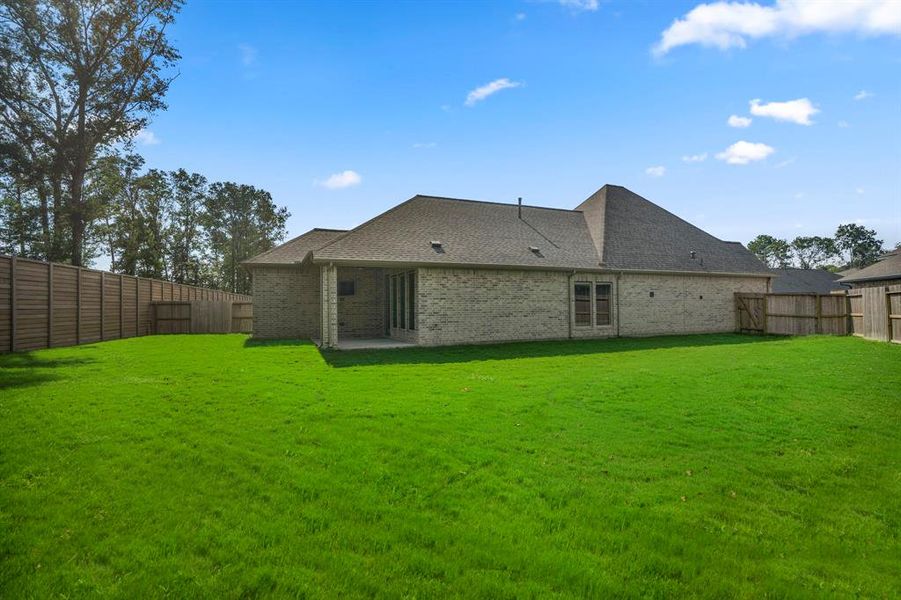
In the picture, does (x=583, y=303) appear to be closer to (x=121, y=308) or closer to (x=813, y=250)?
(x=121, y=308)

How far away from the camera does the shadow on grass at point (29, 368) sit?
8394 millimetres

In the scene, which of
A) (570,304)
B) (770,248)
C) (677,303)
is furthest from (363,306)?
(770,248)

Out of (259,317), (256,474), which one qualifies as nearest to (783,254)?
(259,317)

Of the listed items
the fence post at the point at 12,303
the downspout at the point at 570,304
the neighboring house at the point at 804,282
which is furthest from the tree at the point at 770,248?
the fence post at the point at 12,303

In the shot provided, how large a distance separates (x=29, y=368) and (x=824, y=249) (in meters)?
98.2

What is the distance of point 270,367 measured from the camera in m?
10.6

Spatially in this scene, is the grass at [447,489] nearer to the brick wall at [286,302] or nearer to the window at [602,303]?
the window at [602,303]

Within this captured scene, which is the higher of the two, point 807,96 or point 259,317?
Result: point 807,96

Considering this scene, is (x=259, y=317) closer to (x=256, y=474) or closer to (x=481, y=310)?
(x=481, y=310)

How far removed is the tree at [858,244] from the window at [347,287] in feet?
283

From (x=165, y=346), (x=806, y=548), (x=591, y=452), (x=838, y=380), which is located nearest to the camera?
(x=806, y=548)

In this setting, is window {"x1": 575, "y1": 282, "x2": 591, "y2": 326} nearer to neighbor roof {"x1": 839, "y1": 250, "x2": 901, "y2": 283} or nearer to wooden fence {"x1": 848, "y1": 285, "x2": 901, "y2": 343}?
wooden fence {"x1": 848, "y1": 285, "x2": 901, "y2": 343}

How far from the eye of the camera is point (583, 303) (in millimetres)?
18266

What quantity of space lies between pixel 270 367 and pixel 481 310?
7759 millimetres
